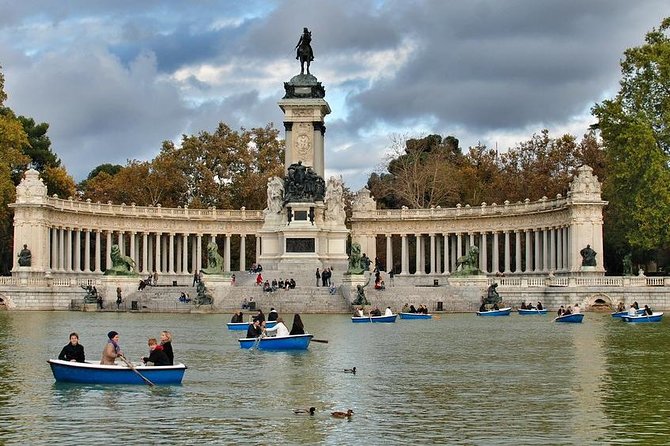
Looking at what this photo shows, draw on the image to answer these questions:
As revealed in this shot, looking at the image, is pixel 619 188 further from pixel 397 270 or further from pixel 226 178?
pixel 226 178

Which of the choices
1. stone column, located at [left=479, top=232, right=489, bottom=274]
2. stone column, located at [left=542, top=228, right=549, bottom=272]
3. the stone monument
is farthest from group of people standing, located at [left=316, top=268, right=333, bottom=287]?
stone column, located at [left=479, top=232, right=489, bottom=274]

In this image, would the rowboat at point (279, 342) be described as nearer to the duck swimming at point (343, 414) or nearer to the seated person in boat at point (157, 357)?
the seated person in boat at point (157, 357)

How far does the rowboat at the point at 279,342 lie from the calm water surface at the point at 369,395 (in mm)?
601

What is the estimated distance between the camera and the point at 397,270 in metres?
111

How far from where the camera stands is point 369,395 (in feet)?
82.8

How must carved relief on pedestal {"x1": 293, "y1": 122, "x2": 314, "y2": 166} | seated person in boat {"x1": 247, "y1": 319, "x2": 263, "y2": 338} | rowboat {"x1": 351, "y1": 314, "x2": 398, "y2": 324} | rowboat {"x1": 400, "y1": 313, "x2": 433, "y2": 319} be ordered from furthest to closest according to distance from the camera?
1. carved relief on pedestal {"x1": 293, "y1": 122, "x2": 314, "y2": 166}
2. rowboat {"x1": 400, "y1": 313, "x2": 433, "y2": 319}
3. rowboat {"x1": 351, "y1": 314, "x2": 398, "y2": 324}
4. seated person in boat {"x1": 247, "y1": 319, "x2": 263, "y2": 338}

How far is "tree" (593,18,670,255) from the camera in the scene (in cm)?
7612

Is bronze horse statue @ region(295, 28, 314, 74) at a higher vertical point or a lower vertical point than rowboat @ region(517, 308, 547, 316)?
higher

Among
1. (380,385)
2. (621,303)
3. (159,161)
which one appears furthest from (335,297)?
(159,161)

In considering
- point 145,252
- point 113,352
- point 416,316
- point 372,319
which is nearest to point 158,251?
point 145,252

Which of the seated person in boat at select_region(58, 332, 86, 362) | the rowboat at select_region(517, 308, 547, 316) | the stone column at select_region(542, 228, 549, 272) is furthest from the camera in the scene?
the stone column at select_region(542, 228, 549, 272)

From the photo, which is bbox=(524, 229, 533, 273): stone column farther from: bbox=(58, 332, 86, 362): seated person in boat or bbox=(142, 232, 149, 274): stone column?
bbox=(58, 332, 86, 362): seated person in boat

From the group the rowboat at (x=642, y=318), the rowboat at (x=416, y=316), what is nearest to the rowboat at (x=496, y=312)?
the rowboat at (x=416, y=316)

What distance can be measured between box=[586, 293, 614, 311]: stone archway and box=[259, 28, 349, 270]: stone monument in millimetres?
19944
